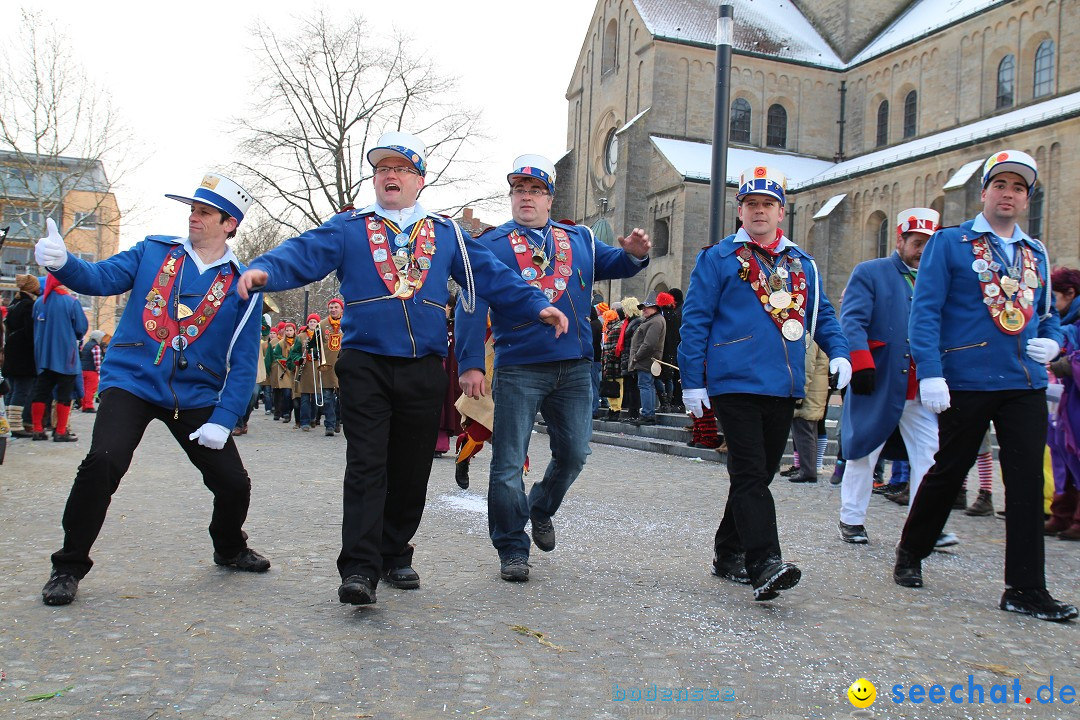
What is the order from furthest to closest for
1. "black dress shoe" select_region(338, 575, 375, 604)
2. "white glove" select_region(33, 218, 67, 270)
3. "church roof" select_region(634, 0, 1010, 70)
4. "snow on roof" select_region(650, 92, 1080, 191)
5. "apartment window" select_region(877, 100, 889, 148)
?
1. "church roof" select_region(634, 0, 1010, 70)
2. "apartment window" select_region(877, 100, 889, 148)
3. "snow on roof" select_region(650, 92, 1080, 191)
4. "white glove" select_region(33, 218, 67, 270)
5. "black dress shoe" select_region(338, 575, 375, 604)

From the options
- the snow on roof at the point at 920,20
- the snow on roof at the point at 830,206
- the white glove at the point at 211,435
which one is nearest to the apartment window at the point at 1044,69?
the snow on roof at the point at 920,20

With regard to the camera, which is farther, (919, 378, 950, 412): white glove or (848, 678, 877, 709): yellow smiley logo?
(919, 378, 950, 412): white glove

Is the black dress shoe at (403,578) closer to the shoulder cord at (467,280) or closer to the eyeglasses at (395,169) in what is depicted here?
the shoulder cord at (467,280)

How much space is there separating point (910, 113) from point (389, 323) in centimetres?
4388

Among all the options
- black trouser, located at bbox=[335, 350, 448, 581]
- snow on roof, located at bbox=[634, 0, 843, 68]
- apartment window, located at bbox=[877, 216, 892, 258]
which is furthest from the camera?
snow on roof, located at bbox=[634, 0, 843, 68]

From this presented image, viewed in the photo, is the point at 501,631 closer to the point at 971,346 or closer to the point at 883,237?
the point at 971,346

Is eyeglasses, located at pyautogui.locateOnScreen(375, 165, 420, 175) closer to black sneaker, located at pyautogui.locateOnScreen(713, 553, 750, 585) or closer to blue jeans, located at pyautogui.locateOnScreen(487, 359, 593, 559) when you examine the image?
blue jeans, located at pyautogui.locateOnScreen(487, 359, 593, 559)

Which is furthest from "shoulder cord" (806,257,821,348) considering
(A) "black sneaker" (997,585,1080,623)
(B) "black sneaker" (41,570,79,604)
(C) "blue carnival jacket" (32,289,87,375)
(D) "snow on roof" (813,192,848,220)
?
(D) "snow on roof" (813,192,848,220)

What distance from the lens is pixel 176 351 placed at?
483 cm

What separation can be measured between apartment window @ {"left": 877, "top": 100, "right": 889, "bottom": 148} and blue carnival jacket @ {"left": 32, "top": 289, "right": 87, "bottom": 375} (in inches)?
1586

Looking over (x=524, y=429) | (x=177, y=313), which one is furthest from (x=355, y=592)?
(x=177, y=313)

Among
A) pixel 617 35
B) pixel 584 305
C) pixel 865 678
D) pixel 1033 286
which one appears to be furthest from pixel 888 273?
pixel 617 35

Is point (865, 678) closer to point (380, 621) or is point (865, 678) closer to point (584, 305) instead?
point (380, 621)

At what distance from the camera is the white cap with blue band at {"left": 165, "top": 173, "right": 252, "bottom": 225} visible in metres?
5.05
